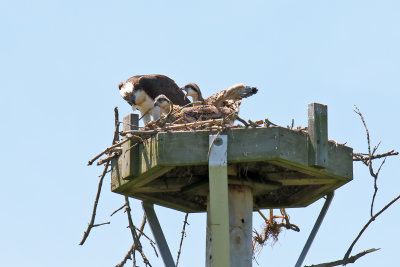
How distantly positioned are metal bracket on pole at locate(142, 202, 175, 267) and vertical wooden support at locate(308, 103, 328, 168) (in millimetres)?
1770

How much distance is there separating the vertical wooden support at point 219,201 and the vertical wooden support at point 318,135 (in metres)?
0.86

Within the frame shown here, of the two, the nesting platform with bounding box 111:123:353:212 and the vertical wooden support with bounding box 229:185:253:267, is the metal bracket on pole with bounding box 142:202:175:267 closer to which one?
the nesting platform with bounding box 111:123:353:212

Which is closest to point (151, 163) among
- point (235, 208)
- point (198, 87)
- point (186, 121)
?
point (235, 208)

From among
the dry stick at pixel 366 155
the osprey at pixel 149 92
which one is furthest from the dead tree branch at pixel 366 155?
the osprey at pixel 149 92

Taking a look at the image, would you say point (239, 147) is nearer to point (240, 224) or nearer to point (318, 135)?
point (318, 135)

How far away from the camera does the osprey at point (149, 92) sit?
504 inches

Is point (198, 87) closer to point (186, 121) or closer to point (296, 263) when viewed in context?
point (186, 121)

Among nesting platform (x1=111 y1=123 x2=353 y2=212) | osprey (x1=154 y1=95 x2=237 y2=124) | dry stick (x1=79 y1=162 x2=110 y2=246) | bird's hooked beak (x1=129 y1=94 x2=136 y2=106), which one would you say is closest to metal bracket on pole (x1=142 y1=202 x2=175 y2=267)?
nesting platform (x1=111 y1=123 x2=353 y2=212)

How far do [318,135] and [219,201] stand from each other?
1159mm

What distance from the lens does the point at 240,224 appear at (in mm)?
8344

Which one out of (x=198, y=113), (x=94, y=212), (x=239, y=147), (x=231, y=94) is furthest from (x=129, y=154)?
(x=231, y=94)

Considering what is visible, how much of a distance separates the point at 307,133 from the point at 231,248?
1310 mm

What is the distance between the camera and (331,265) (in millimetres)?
7918

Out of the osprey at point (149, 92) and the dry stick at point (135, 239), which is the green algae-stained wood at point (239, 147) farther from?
the osprey at point (149, 92)
